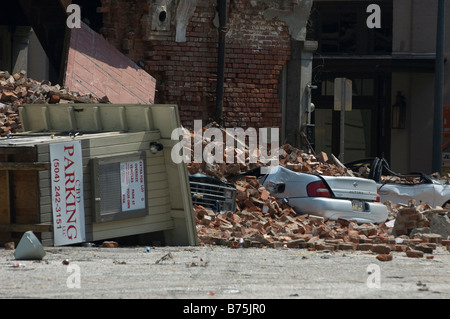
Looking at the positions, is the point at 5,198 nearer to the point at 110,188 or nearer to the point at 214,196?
the point at 110,188

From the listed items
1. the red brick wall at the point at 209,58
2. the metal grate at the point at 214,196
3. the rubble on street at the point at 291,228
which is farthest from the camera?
the red brick wall at the point at 209,58

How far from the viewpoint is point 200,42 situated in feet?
71.8

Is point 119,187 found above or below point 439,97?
below

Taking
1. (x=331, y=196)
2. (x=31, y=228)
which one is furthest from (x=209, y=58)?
(x=31, y=228)

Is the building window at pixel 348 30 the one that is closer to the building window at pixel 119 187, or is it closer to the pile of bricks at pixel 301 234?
the pile of bricks at pixel 301 234

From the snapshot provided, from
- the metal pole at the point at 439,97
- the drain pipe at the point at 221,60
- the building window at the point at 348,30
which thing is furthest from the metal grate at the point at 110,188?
the building window at the point at 348,30

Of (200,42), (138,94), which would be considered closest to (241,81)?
(200,42)

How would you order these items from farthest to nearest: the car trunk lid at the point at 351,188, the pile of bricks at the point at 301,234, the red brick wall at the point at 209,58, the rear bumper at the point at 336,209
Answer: the red brick wall at the point at 209,58, the car trunk lid at the point at 351,188, the rear bumper at the point at 336,209, the pile of bricks at the point at 301,234

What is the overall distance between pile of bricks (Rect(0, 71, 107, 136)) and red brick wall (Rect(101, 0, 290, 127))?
4805 mm

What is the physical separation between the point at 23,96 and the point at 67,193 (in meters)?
5.58

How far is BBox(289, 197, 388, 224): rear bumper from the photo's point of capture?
1420 cm

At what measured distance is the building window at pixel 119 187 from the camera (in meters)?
10.9

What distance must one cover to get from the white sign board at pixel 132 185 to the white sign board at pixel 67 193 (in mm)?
516

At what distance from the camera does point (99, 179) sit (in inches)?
430
